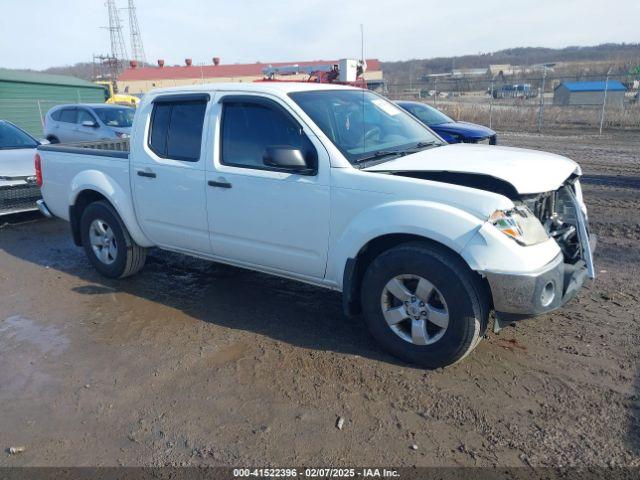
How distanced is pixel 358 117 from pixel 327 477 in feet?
9.53

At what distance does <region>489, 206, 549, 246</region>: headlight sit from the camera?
130 inches

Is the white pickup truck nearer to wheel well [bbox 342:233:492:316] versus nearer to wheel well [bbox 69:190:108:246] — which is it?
wheel well [bbox 342:233:492:316]

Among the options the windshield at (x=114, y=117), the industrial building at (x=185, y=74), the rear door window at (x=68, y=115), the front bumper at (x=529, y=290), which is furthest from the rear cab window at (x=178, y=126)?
the industrial building at (x=185, y=74)

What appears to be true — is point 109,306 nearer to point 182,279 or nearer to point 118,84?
point 182,279

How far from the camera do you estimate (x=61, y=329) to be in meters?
4.63

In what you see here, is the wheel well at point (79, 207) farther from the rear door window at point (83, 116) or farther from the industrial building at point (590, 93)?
the industrial building at point (590, 93)

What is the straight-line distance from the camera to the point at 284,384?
11.9ft

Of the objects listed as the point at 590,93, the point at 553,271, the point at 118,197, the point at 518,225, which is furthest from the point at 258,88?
the point at 590,93

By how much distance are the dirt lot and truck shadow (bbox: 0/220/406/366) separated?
22 millimetres

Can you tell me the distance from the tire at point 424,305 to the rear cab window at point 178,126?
2.02 metres

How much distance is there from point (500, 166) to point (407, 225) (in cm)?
84

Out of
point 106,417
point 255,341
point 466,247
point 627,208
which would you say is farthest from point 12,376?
point 627,208

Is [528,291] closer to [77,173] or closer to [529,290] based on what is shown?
[529,290]

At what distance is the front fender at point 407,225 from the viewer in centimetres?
335
